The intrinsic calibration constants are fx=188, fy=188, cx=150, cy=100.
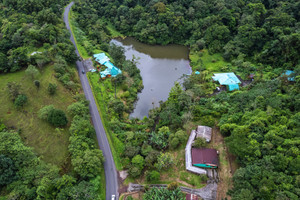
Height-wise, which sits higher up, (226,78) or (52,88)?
(226,78)

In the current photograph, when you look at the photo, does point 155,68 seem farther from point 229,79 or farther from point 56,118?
point 56,118

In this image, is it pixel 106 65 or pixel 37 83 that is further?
pixel 106 65

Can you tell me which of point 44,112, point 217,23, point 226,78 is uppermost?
point 217,23

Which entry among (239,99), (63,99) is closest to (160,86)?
(239,99)

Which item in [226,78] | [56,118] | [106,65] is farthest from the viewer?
[106,65]

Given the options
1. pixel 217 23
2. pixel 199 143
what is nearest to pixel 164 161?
pixel 199 143

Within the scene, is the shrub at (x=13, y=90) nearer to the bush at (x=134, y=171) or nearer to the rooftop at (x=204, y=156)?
the bush at (x=134, y=171)

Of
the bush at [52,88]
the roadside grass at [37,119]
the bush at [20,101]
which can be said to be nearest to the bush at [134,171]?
the roadside grass at [37,119]

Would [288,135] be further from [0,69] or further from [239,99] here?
[0,69]
